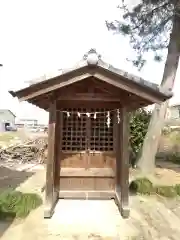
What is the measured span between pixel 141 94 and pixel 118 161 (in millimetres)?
2296

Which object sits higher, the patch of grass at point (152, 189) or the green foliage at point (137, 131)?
the green foliage at point (137, 131)

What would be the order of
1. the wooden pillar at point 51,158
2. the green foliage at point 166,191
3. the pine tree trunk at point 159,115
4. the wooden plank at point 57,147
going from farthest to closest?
the pine tree trunk at point 159,115, the green foliage at point 166,191, the wooden plank at point 57,147, the wooden pillar at point 51,158

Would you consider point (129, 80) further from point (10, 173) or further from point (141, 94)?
point (10, 173)

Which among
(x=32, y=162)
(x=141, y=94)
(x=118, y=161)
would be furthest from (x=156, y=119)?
(x=32, y=162)

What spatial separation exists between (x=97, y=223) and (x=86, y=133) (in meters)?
2.72

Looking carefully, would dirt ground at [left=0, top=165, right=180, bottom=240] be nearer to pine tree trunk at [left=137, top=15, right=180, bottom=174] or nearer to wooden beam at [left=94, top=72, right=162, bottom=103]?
wooden beam at [left=94, top=72, right=162, bottom=103]

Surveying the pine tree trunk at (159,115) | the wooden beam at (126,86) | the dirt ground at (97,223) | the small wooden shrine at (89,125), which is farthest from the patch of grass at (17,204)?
the pine tree trunk at (159,115)

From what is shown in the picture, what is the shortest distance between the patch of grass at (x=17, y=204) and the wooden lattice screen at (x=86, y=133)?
176 centimetres

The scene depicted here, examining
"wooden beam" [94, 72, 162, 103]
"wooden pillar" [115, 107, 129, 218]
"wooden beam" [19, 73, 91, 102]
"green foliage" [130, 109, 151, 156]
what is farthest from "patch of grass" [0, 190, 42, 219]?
"green foliage" [130, 109, 151, 156]

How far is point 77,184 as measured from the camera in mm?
9211

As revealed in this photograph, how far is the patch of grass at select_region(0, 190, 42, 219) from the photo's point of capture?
825cm

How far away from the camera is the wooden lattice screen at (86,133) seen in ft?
30.4

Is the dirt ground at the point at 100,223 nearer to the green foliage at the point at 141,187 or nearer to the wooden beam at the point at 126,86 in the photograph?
the green foliage at the point at 141,187

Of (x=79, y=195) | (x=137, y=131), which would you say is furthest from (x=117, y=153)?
(x=137, y=131)
